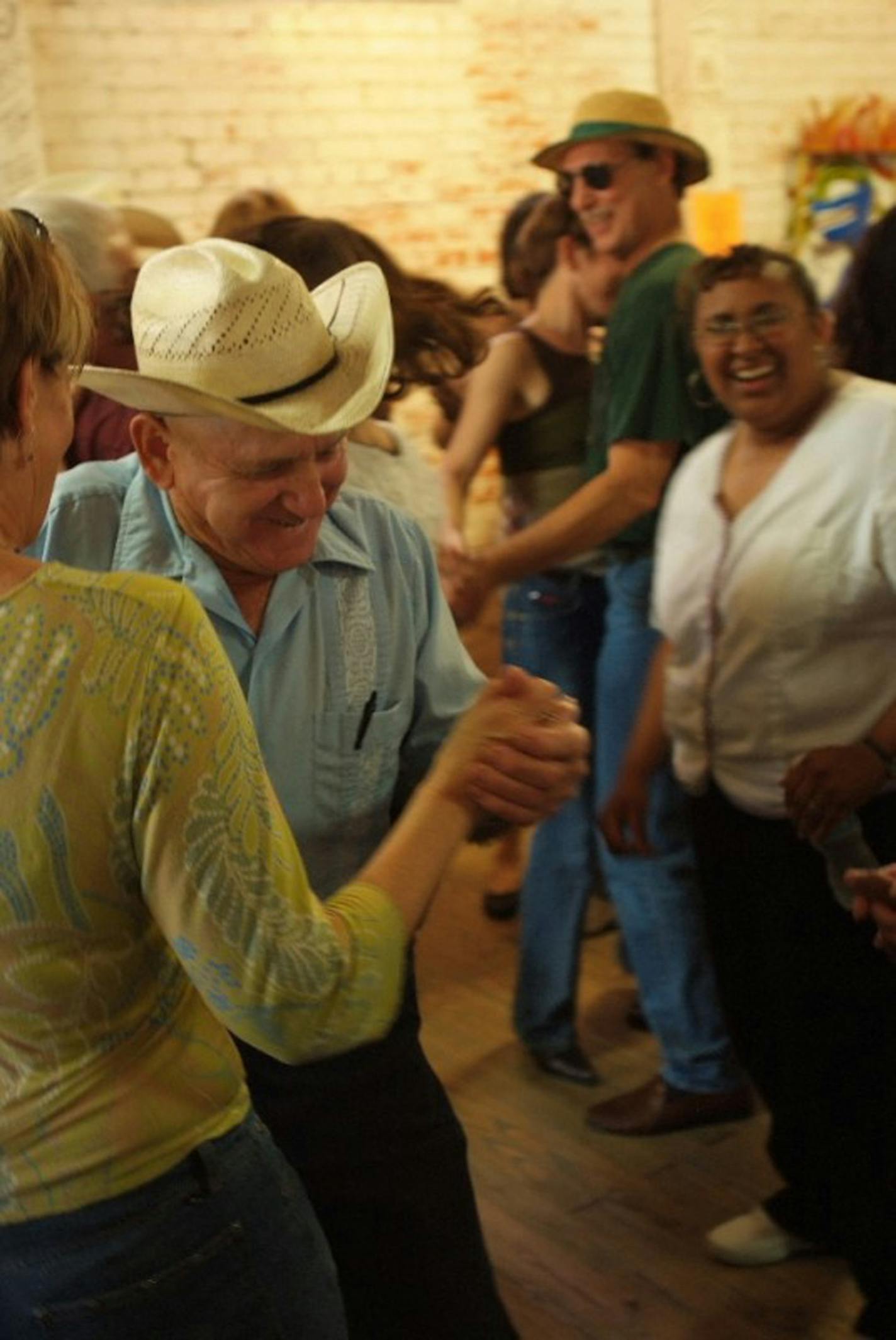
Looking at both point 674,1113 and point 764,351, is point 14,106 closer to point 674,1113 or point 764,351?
point 764,351

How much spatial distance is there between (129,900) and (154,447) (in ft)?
2.04

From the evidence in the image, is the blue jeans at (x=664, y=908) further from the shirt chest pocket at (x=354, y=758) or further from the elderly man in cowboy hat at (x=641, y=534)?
the shirt chest pocket at (x=354, y=758)

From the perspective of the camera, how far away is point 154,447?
1693mm

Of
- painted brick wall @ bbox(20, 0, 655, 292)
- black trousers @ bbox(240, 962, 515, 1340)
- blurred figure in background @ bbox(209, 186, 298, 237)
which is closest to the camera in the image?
black trousers @ bbox(240, 962, 515, 1340)

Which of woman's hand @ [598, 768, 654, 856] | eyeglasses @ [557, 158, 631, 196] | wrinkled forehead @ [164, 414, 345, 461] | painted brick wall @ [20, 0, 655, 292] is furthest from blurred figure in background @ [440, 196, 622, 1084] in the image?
painted brick wall @ [20, 0, 655, 292]

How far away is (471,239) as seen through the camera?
269 inches

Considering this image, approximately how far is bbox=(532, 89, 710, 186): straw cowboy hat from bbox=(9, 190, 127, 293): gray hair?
3.02 feet

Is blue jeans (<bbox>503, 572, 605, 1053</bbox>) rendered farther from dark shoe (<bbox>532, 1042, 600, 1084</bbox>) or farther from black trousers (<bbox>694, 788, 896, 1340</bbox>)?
black trousers (<bbox>694, 788, 896, 1340</bbox>)

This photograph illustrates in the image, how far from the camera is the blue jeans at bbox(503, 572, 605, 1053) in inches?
135

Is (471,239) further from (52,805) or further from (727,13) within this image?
(52,805)

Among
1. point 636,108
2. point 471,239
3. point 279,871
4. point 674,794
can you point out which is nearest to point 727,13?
point 471,239

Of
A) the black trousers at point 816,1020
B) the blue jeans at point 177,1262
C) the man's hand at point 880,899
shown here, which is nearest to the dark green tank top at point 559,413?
the black trousers at point 816,1020

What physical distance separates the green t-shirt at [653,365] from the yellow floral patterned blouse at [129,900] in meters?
1.92

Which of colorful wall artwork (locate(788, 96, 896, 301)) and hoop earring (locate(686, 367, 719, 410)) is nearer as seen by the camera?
hoop earring (locate(686, 367, 719, 410))
